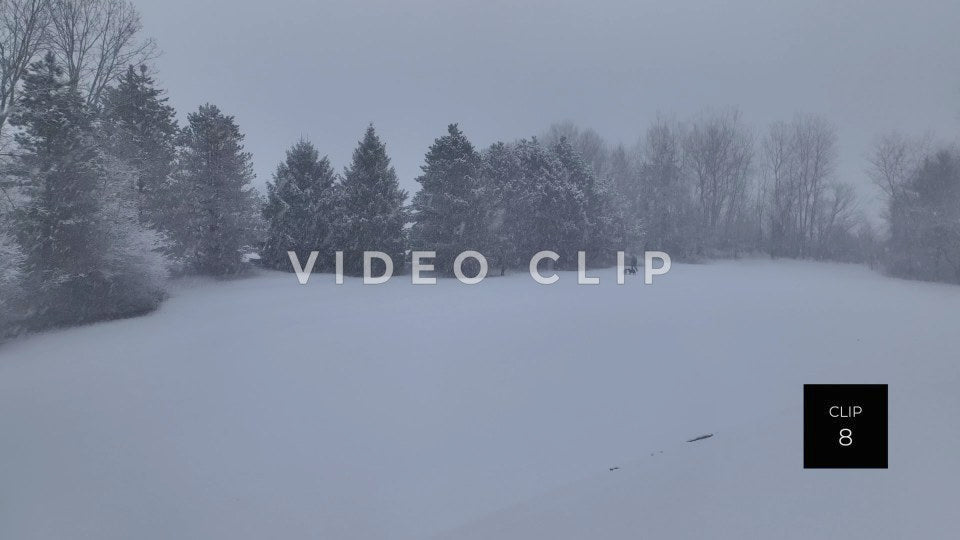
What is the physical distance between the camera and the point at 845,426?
8.07 feet

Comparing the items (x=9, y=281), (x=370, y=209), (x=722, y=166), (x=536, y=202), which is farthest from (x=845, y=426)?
(x=722, y=166)

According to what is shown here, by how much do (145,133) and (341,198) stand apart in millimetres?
6361

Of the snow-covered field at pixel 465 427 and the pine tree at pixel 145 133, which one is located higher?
the pine tree at pixel 145 133

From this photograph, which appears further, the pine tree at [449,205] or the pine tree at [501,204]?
the pine tree at [501,204]

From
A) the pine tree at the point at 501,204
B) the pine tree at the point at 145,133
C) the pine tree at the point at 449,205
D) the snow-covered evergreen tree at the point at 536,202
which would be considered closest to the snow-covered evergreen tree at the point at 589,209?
the snow-covered evergreen tree at the point at 536,202

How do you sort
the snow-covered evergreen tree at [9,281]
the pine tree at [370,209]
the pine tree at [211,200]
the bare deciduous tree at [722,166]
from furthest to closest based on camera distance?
1. the bare deciduous tree at [722,166]
2. the pine tree at [370,209]
3. the pine tree at [211,200]
4. the snow-covered evergreen tree at [9,281]

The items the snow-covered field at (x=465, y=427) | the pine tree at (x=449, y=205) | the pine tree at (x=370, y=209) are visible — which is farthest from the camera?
the pine tree at (x=449, y=205)

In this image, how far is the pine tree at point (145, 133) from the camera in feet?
43.0

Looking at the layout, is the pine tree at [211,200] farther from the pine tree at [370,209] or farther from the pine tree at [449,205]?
the pine tree at [449,205]

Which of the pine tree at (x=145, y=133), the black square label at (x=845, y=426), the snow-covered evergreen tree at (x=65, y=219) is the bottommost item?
the black square label at (x=845, y=426)

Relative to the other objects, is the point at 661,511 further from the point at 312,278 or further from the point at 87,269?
the point at 312,278

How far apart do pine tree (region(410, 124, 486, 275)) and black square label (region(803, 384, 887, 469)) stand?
580 inches

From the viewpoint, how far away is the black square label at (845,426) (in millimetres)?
2416

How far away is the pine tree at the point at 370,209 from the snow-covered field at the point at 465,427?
7.33 m
